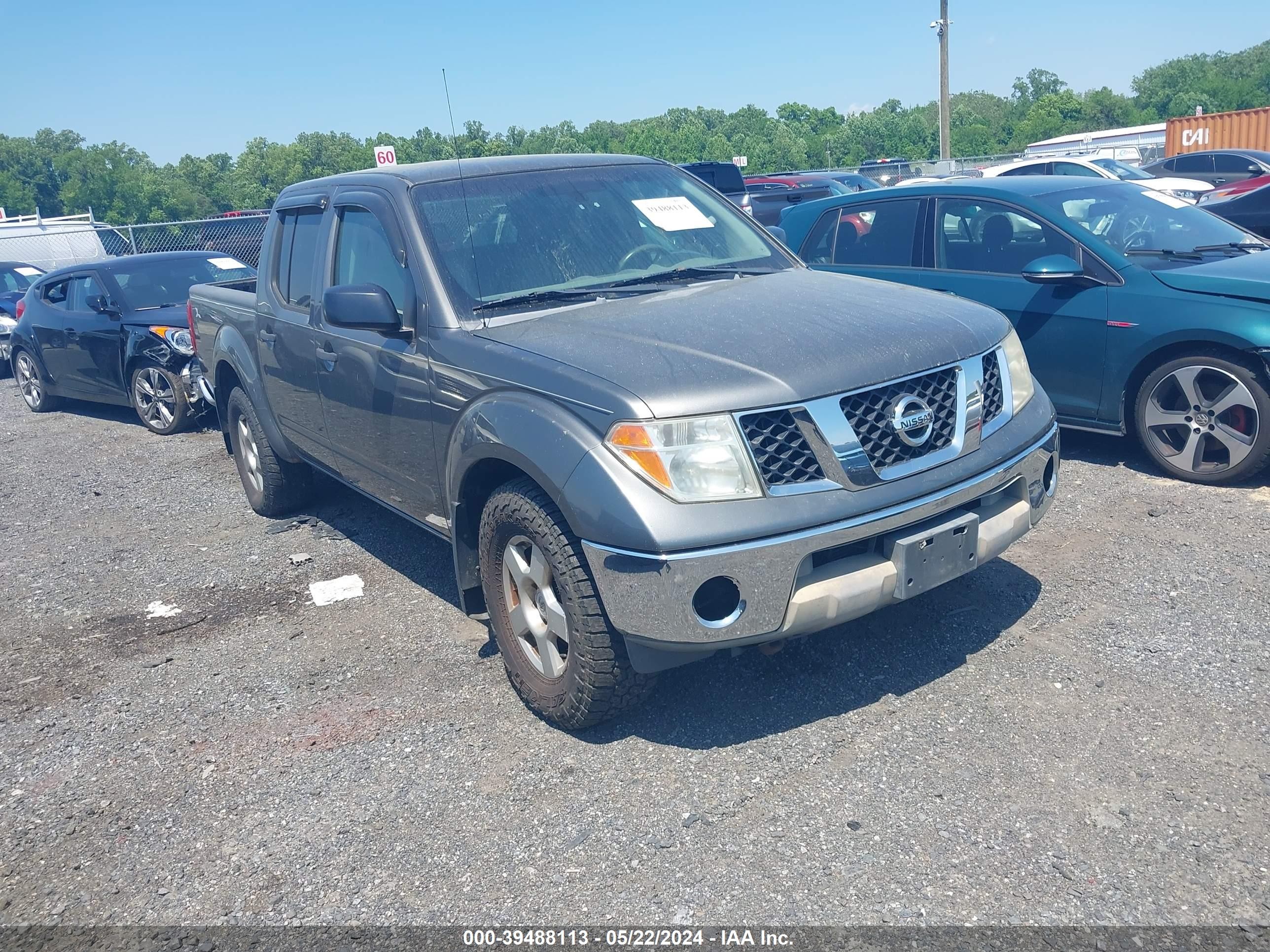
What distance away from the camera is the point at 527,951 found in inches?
103

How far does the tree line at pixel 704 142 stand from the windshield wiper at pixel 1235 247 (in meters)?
35.8

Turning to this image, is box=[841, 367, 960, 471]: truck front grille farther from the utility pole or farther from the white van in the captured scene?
the utility pole

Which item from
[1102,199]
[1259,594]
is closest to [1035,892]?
[1259,594]

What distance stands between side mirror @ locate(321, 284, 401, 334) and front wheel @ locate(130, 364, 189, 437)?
6.13m

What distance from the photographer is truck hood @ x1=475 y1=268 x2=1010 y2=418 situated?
Result: 3137 mm

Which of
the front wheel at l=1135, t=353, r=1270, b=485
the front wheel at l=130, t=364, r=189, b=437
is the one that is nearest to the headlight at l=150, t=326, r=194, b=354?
the front wheel at l=130, t=364, r=189, b=437

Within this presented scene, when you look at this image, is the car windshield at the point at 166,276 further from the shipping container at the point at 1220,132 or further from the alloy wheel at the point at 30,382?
the shipping container at the point at 1220,132

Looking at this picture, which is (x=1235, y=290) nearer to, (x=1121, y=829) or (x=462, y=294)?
(x=1121, y=829)

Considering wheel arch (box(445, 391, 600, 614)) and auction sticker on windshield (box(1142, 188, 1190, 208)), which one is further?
auction sticker on windshield (box(1142, 188, 1190, 208))

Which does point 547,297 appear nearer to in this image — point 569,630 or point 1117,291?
point 569,630

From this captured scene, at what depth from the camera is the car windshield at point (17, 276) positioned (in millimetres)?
16094

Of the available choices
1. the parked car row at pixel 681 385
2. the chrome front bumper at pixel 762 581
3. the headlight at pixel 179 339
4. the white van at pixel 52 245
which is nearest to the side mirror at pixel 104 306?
the headlight at pixel 179 339

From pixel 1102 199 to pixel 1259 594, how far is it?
10.0 ft

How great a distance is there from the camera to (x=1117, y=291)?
225 inches
